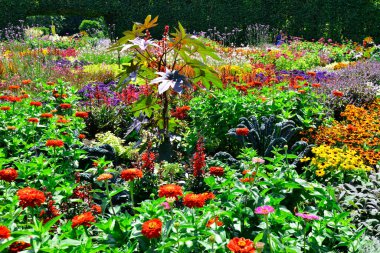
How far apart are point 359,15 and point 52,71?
13.3m

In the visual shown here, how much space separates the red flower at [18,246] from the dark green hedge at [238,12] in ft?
55.1

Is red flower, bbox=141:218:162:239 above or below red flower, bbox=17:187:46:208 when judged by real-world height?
below

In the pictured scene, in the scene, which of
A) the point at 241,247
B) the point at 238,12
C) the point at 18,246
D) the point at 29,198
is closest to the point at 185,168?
the point at 29,198

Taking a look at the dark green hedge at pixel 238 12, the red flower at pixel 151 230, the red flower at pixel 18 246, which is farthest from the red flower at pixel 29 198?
the dark green hedge at pixel 238 12

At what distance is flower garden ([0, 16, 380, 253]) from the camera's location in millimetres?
1977

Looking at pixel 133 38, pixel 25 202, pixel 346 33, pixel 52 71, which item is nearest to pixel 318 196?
pixel 25 202

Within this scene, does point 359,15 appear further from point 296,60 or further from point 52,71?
point 52,71

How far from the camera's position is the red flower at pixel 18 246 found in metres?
1.69

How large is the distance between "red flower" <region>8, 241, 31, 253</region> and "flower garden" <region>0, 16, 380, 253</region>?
12mm

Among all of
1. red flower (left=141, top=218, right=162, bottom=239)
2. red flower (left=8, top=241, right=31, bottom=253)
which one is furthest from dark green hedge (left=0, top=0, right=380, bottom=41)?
red flower (left=8, top=241, right=31, bottom=253)

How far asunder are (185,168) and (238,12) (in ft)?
51.9

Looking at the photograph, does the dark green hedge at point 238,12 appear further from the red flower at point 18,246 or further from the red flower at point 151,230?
the red flower at point 18,246

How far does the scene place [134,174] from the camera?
2219 mm

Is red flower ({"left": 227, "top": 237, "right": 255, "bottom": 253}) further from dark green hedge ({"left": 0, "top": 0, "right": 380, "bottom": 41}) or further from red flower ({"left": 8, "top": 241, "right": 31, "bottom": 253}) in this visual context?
dark green hedge ({"left": 0, "top": 0, "right": 380, "bottom": 41})
